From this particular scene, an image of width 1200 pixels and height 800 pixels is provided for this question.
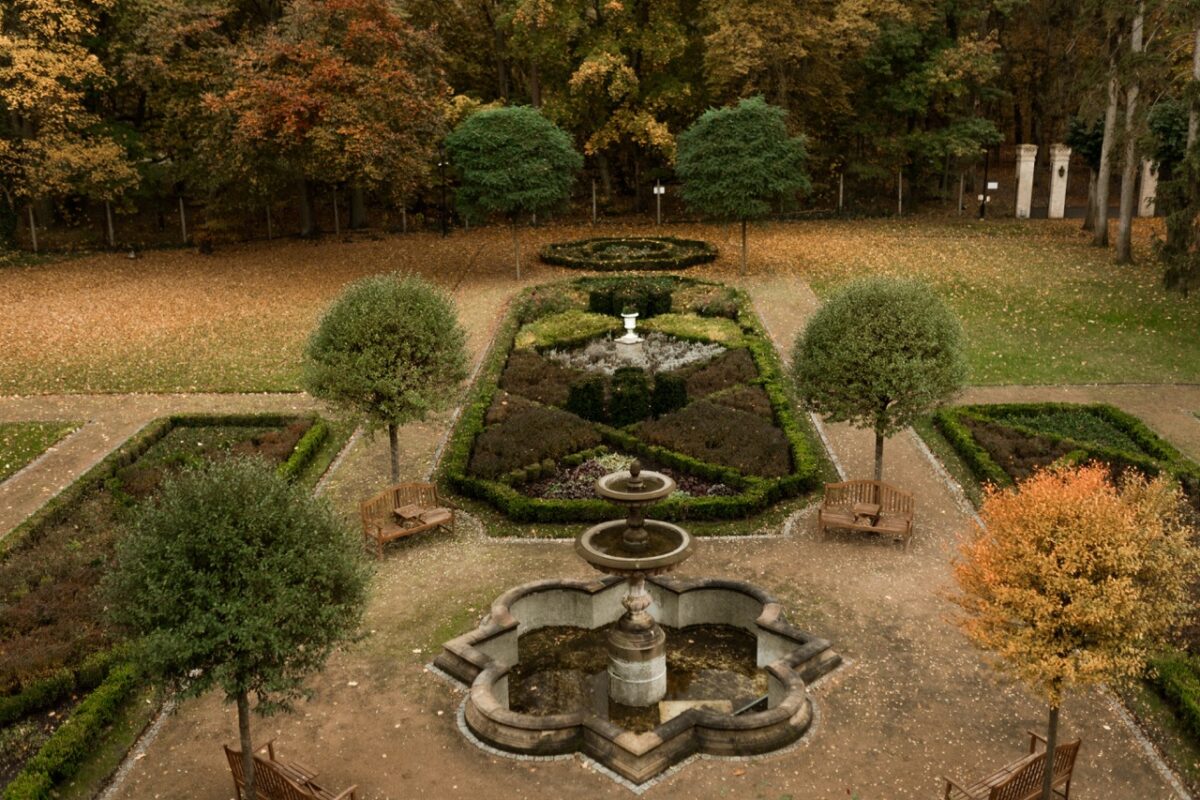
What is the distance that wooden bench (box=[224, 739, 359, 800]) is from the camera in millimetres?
9062

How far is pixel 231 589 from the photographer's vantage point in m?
8.57

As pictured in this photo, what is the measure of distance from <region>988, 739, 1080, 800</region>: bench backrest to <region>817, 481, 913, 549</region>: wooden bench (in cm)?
543

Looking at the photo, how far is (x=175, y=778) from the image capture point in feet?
32.7

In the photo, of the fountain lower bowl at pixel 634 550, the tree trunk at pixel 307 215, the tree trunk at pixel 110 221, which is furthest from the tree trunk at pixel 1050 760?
the tree trunk at pixel 110 221

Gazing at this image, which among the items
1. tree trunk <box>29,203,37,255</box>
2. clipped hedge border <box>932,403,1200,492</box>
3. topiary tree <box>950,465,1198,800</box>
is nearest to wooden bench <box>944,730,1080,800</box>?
topiary tree <box>950,465,1198,800</box>

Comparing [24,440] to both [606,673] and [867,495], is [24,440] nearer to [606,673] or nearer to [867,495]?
[606,673]

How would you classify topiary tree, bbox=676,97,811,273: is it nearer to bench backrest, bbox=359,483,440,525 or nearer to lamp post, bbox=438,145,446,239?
lamp post, bbox=438,145,446,239

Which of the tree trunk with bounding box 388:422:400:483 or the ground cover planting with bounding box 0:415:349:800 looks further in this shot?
the tree trunk with bounding box 388:422:400:483

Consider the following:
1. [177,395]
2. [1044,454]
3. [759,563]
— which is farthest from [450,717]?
[177,395]

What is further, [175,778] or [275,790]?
[175,778]

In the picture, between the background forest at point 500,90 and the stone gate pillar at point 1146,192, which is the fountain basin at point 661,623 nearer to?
the background forest at point 500,90

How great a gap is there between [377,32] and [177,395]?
15701 millimetres

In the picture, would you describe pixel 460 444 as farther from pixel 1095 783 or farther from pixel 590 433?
pixel 1095 783

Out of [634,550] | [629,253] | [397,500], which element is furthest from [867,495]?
[629,253]
